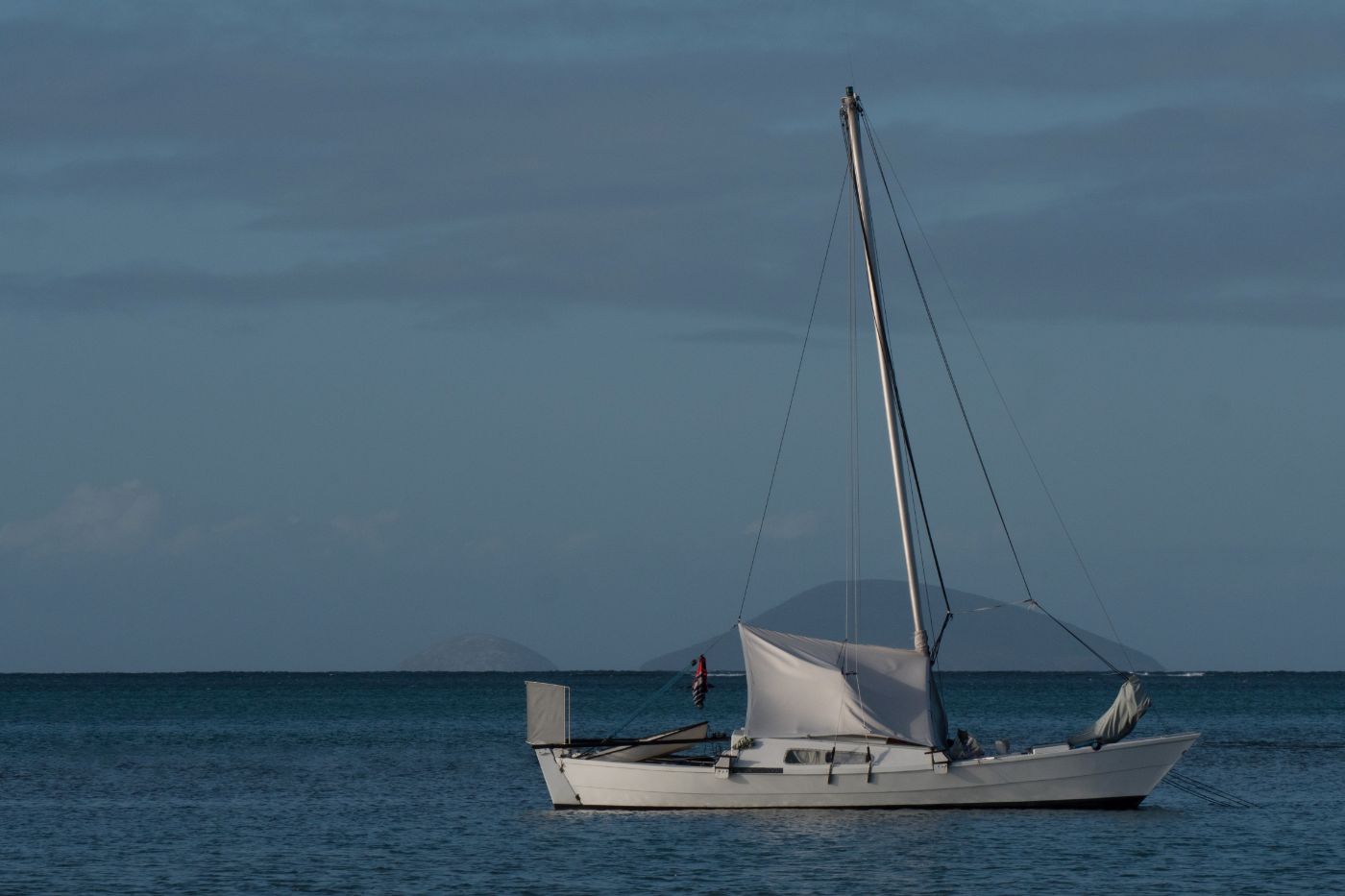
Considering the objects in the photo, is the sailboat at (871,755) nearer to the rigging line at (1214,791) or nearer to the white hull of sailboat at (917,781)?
the white hull of sailboat at (917,781)

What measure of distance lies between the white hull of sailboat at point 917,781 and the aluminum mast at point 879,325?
180 inches

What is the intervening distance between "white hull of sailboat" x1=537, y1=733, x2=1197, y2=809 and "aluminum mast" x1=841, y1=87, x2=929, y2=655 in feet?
15.0

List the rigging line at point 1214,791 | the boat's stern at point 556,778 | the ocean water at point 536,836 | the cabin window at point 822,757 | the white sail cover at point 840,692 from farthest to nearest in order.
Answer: the rigging line at point 1214,791 < the boat's stern at point 556,778 < the white sail cover at point 840,692 < the cabin window at point 822,757 < the ocean water at point 536,836

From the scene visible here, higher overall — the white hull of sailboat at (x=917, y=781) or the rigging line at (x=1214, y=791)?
the white hull of sailboat at (x=917, y=781)

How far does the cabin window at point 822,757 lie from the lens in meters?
50.8

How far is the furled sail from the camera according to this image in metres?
51.3

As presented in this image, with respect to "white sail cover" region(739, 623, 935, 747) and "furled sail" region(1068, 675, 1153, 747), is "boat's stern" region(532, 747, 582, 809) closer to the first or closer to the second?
"white sail cover" region(739, 623, 935, 747)

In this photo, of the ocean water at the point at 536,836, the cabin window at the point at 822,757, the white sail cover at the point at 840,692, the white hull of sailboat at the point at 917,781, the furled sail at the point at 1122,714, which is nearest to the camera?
the ocean water at the point at 536,836

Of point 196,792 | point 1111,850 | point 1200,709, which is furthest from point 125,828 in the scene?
point 1200,709

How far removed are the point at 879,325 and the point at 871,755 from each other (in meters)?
12.1

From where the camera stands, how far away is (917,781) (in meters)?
50.6

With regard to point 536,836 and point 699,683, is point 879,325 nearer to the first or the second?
point 699,683

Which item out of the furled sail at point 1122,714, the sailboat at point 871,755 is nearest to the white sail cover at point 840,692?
the sailboat at point 871,755

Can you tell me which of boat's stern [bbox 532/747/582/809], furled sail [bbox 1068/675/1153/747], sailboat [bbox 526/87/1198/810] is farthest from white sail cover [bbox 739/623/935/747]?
boat's stern [bbox 532/747/582/809]
